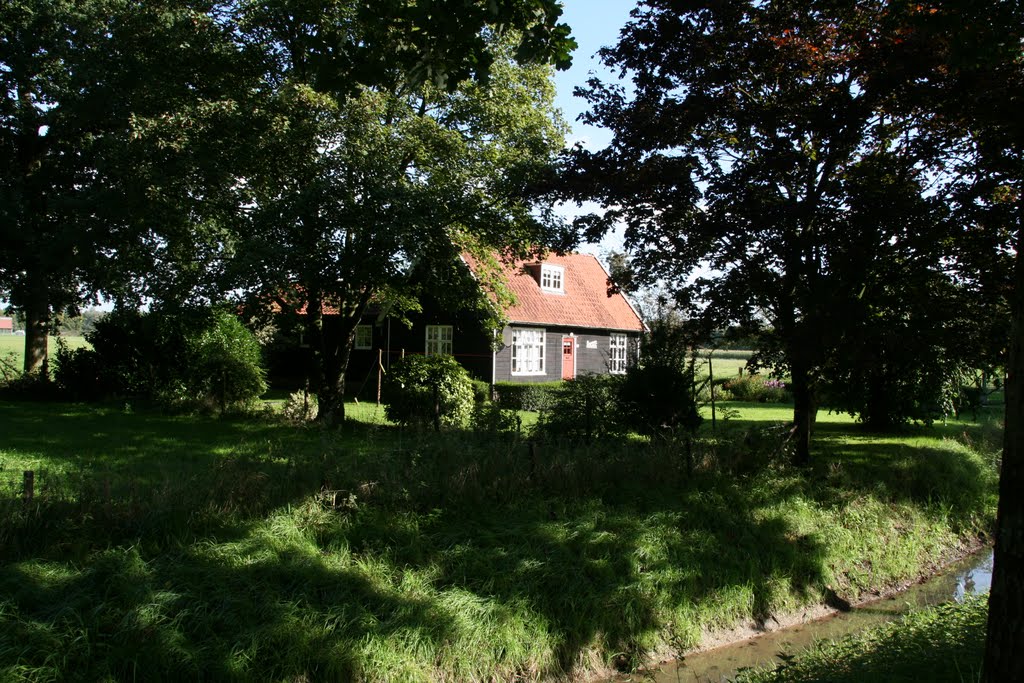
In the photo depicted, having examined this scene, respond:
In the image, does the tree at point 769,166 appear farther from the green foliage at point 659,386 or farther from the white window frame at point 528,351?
the white window frame at point 528,351

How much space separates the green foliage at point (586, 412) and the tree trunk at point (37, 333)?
55.5ft

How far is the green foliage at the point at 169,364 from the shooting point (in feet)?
58.6

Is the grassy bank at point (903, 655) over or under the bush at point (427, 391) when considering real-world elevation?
under

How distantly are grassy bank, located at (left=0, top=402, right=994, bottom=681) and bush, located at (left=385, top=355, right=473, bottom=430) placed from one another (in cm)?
487

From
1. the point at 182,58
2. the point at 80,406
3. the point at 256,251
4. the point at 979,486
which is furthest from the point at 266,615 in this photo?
the point at 80,406

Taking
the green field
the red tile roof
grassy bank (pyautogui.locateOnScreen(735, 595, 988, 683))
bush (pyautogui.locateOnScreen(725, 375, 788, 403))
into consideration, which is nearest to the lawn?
the green field

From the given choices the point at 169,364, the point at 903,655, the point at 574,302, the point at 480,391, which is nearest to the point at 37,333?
the point at 169,364

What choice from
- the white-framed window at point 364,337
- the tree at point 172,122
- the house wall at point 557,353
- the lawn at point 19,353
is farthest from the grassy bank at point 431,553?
the white-framed window at point 364,337

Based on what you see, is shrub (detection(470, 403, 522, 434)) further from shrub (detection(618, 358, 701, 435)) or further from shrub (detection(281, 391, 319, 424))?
shrub (detection(281, 391, 319, 424))

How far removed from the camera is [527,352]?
27.6 meters

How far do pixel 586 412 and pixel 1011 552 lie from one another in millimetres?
7780

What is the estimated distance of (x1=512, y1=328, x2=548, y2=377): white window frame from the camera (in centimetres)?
2698

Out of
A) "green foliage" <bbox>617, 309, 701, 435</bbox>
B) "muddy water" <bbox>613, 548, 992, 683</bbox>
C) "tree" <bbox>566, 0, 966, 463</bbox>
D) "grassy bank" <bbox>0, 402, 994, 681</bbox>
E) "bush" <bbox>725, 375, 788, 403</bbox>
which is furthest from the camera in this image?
"bush" <bbox>725, 375, 788, 403</bbox>

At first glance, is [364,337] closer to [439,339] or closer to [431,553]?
[439,339]
